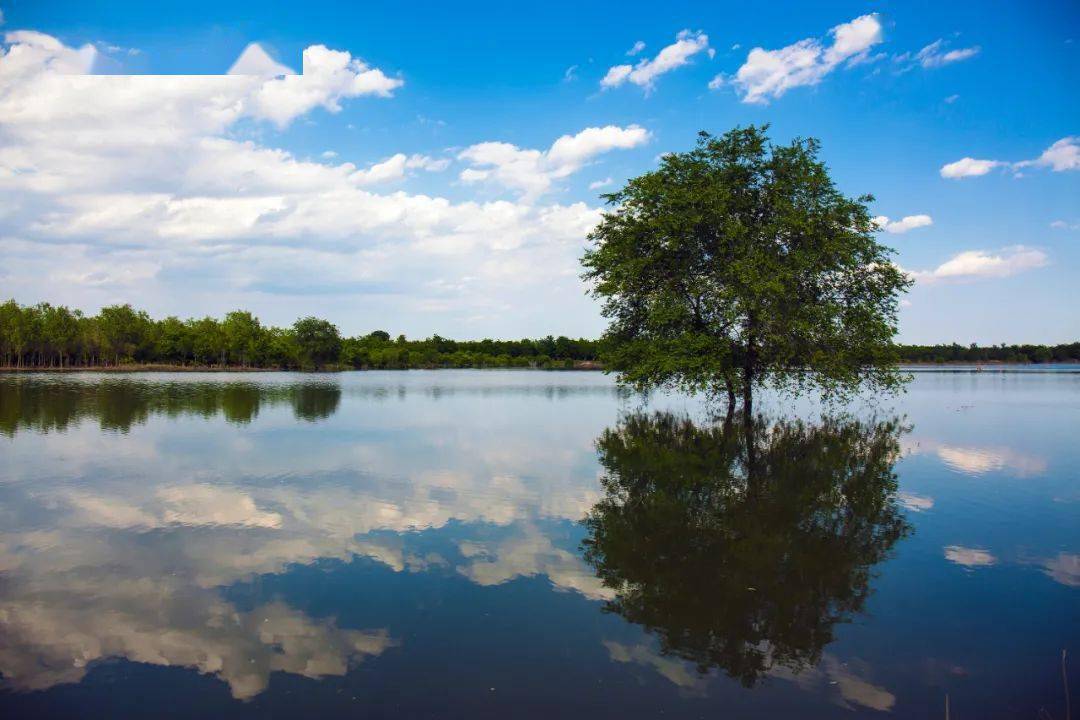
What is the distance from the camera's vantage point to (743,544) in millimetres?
12992

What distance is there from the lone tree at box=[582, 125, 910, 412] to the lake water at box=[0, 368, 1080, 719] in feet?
33.6

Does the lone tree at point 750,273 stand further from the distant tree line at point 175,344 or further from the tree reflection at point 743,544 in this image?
the distant tree line at point 175,344

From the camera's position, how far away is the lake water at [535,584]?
752cm

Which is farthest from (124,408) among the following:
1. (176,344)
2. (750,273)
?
(176,344)

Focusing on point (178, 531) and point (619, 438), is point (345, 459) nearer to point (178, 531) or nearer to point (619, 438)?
point (178, 531)

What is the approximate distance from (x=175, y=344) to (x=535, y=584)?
171 meters

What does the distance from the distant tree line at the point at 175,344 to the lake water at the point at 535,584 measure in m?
110

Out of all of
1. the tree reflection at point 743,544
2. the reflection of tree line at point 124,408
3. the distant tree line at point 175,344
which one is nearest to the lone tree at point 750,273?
the tree reflection at point 743,544

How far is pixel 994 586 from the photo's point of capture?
35.9 feet

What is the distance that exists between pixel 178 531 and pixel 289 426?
65.9 ft

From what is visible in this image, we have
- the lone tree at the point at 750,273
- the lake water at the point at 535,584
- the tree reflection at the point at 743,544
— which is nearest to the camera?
the lake water at the point at 535,584

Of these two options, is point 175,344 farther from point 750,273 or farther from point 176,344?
point 750,273

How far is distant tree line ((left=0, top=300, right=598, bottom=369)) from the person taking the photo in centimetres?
13038

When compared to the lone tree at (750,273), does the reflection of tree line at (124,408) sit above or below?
below
